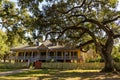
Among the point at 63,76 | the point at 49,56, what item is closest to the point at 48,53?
the point at 49,56

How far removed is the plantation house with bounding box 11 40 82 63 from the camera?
182 ft

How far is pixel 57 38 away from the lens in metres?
35.0

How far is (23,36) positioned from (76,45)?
38.6ft

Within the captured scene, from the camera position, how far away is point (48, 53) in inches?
2274

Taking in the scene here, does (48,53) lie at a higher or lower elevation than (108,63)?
higher

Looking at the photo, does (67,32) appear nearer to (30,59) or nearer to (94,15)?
(94,15)

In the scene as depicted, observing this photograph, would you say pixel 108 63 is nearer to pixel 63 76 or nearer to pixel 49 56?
pixel 63 76

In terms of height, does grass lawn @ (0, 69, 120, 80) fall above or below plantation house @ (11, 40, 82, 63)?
below

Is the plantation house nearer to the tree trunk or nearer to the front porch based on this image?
the front porch

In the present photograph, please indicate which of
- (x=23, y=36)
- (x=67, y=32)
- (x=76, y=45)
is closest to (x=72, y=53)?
(x=76, y=45)

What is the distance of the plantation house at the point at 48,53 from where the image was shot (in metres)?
55.5

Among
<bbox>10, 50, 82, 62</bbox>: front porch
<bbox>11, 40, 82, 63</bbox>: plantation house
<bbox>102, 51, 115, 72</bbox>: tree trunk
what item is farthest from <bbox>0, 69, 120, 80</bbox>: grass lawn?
<bbox>11, 40, 82, 63</bbox>: plantation house

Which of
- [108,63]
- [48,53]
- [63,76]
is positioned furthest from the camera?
[48,53]

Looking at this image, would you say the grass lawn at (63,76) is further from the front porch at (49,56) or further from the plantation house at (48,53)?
the plantation house at (48,53)
